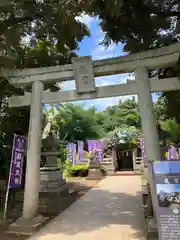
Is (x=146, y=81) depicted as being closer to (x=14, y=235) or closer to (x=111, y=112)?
(x=14, y=235)

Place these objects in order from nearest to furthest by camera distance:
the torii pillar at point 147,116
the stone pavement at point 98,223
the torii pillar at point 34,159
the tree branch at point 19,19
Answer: the stone pavement at point 98,223 < the torii pillar at point 147,116 < the torii pillar at point 34,159 < the tree branch at point 19,19

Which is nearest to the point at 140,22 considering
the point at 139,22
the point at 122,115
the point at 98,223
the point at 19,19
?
the point at 139,22

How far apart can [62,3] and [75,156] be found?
46.7ft

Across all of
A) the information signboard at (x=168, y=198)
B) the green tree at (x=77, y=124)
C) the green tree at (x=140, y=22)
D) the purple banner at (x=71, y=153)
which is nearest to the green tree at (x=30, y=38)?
the green tree at (x=140, y=22)

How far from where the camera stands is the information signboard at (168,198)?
10.9 ft

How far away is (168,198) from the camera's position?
11.3 feet

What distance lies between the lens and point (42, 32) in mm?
7523

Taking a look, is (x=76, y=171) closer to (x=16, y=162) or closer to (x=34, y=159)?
(x=16, y=162)

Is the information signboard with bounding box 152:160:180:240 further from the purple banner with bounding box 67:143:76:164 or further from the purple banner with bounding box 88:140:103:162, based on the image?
the purple banner with bounding box 88:140:103:162

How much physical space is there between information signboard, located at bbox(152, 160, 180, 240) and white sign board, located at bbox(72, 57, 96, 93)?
3009mm

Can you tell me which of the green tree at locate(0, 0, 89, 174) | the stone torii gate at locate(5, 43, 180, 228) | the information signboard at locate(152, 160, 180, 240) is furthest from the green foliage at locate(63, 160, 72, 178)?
the information signboard at locate(152, 160, 180, 240)

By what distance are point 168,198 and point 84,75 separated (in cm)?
362

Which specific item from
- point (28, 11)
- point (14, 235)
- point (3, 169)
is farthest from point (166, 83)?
point (3, 169)

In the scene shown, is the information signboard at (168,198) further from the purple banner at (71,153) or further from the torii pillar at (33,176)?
the purple banner at (71,153)
